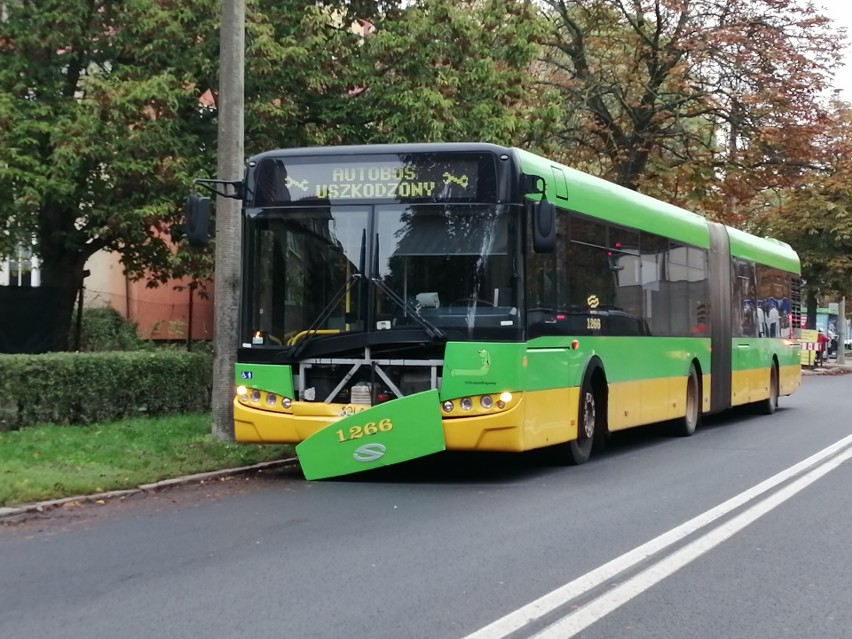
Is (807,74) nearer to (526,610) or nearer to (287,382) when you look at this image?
(287,382)

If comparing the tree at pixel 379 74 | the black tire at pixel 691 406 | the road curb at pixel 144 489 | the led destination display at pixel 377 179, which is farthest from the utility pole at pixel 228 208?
the black tire at pixel 691 406

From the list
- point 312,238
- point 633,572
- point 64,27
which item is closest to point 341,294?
point 312,238

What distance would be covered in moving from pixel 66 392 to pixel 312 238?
4.49 meters

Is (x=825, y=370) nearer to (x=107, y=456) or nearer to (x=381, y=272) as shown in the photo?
(x=381, y=272)

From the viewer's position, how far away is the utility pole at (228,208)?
44.1ft

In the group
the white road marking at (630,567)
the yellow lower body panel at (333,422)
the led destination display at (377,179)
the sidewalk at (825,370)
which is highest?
the led destination display at (377,179)

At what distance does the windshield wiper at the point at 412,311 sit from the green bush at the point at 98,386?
4897mm

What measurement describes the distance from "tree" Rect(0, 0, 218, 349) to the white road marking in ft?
29.6

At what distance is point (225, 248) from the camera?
1349 centimetres

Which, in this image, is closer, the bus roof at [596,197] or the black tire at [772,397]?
the bus roof at [596,197]

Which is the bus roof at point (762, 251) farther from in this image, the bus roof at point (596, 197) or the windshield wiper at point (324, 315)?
the windshield wiper at point (324, 315)

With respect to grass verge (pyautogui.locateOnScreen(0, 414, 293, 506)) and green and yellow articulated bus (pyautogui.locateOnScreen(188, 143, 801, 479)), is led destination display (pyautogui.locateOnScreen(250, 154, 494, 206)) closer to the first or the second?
green and yellow articulated bus (pyautogui.locateOnScreen(188, 143, 801, 479))

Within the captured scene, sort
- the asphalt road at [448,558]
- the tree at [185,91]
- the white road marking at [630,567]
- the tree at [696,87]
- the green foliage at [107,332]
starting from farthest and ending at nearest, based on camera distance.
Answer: the tree at [696,87]
the green foliage at [107,332]
the tree at [185,91]
the asphalt road at [448,558]
the white road marking at [630,567]

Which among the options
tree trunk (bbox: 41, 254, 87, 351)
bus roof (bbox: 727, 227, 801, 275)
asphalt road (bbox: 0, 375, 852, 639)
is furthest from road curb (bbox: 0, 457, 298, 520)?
bus roof (bbox: 727, 227, 801, 275)
